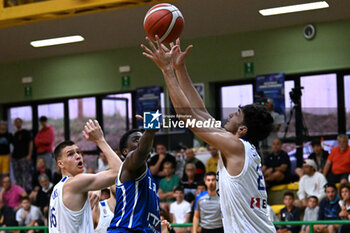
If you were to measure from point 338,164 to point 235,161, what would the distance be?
7.61 meters

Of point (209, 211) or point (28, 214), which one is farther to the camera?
point (28, 214)

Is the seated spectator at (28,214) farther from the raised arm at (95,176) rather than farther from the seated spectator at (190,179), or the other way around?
the raised arm at (95,176)

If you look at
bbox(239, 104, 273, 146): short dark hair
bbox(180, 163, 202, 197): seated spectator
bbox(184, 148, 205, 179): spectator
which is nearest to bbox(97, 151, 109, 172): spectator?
bbox(184, 148, 205, 179): spectator

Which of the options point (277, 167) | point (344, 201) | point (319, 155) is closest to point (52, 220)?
point (344, 201)

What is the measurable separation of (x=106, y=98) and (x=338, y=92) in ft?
20.1

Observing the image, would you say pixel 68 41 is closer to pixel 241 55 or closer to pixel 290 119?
pixel 241 55

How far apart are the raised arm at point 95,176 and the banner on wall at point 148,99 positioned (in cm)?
995

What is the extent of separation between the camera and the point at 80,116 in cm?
1703

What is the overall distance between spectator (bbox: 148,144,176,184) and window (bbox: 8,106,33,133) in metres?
5.72

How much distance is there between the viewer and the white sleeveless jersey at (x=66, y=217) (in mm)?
5551

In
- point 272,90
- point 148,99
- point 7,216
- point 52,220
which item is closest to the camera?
point 52,220

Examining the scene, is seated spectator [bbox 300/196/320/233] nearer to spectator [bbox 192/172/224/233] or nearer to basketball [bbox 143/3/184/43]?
spectator [bbox 192/172/224/233]

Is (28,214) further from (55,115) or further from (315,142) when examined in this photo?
(315,142)

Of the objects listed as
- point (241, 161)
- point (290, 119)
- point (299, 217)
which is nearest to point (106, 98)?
point (290, 119)
